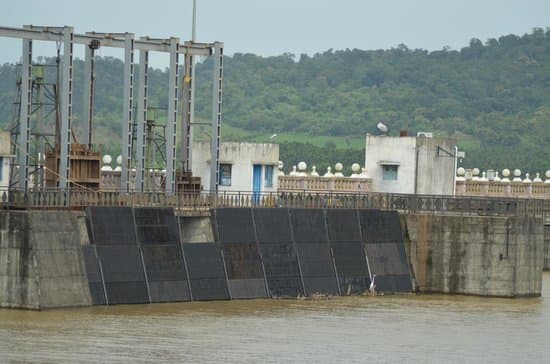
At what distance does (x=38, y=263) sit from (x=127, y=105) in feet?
34.1

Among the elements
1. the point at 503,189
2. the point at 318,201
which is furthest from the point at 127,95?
the point at 503,189

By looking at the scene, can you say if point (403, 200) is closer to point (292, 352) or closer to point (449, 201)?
point (449, 201)

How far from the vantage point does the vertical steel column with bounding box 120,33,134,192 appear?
57438 mm

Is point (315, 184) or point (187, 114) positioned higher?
point (187, 114)

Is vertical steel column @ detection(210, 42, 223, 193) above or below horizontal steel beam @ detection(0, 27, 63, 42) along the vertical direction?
below

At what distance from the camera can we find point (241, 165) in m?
66.8

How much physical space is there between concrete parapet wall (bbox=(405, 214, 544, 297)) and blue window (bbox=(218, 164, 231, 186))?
905cm

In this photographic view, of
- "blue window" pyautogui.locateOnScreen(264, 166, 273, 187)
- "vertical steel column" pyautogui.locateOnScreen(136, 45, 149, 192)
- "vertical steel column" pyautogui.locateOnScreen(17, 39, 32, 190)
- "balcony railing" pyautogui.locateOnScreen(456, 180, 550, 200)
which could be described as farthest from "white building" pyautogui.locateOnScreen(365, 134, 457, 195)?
"vertical steel column" pyautogui.locateOnScreen(17, 39, 32, 190)

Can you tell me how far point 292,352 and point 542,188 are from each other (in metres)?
52.5

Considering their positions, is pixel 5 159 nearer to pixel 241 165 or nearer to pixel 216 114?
pixel 216 114

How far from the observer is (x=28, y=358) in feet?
137

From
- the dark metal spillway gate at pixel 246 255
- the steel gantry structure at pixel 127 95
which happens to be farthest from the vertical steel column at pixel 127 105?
the dark metal spillway gate at pixel 246 255

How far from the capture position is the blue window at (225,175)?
67.1 meters

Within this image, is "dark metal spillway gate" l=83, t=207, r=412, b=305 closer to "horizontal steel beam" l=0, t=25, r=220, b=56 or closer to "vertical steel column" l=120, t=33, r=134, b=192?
"vertical steel column" l=120, t=33, r=134, b=192
